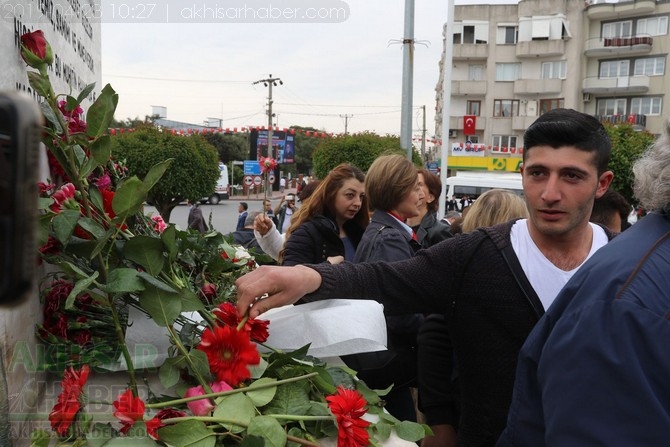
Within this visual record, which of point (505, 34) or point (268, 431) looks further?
point (505, 34)

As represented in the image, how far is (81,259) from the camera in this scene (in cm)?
152

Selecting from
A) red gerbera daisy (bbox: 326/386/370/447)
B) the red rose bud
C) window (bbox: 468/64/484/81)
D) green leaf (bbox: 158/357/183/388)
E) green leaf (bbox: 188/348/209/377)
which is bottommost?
red gerbera daisy (bbox: 326/386/370/447)

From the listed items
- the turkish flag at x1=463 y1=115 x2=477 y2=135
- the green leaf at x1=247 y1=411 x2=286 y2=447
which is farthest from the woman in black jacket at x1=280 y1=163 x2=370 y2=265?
the turkish flag at x1=463 y1=115 x2=477 y2=135

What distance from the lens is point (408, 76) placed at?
1084 centimetres

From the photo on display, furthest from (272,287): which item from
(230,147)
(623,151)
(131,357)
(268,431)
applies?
(230,147)

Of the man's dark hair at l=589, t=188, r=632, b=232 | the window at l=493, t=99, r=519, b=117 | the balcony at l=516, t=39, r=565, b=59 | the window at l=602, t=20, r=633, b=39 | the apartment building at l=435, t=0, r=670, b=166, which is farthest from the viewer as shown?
the window at l=493, t=99, r=519, b=117

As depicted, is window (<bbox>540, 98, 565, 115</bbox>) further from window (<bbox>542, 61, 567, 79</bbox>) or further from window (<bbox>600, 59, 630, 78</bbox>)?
window (<bbox>600, 59, 630, 78</bbox>)

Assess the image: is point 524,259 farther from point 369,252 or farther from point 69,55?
point 69,55

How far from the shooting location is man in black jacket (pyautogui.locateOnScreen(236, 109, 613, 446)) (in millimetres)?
1981

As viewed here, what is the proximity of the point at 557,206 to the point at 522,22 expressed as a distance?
151 feet

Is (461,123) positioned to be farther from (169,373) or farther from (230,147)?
(169,373)

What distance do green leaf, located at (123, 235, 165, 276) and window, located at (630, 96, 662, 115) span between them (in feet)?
154

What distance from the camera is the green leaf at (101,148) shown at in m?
1.40

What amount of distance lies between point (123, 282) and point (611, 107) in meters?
48.5
